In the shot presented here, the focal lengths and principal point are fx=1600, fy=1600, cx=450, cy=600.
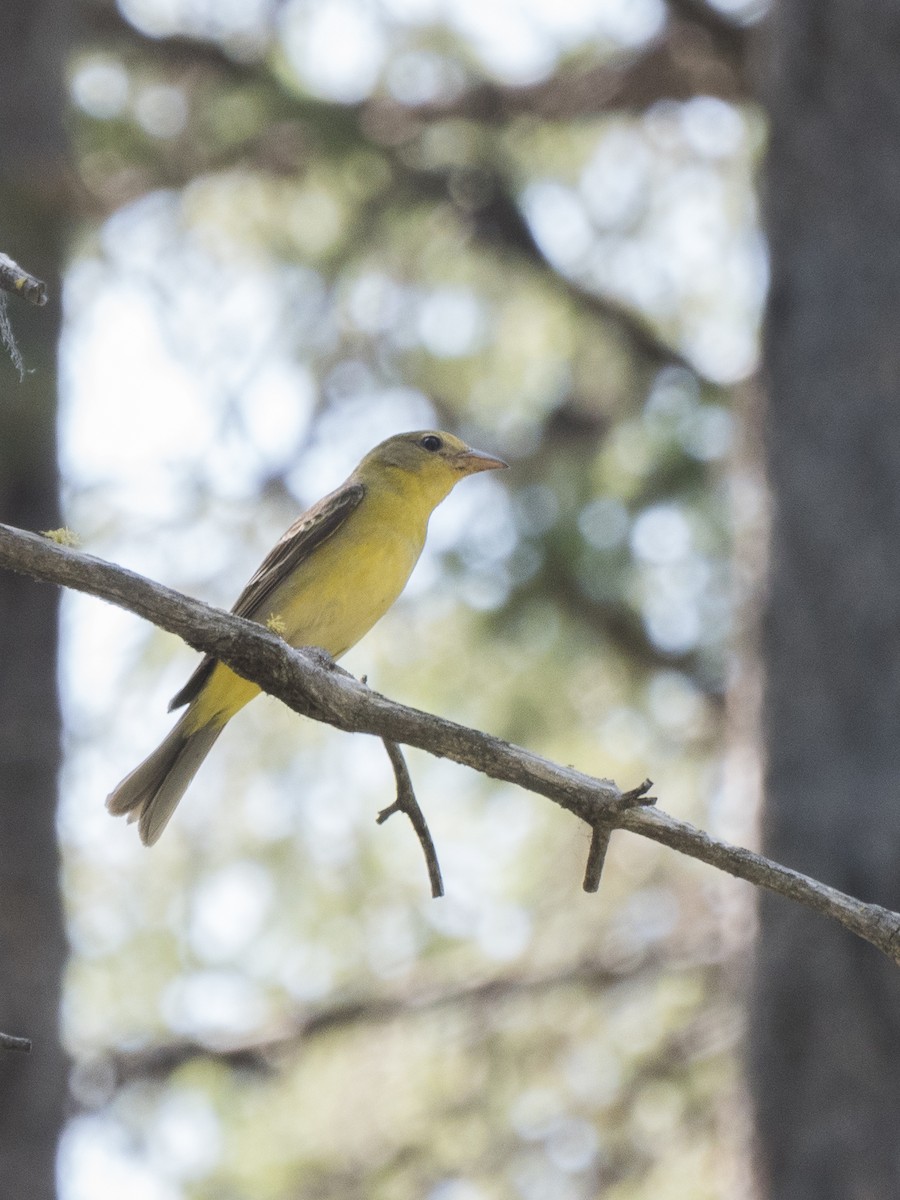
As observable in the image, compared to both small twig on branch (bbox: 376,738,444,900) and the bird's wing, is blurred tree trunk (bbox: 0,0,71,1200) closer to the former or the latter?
the bird's wing

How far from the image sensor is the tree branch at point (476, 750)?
9.65 feet

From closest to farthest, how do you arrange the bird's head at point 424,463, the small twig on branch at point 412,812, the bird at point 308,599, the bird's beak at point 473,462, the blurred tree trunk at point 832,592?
the small twig on branch at point 412,812 → the bird at point 308,599 → the bird's head at point 424,463 → the bird's beak at point 473,462 → the blurred tree trunk at point 832,592

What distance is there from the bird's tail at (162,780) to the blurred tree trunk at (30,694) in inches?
65.5

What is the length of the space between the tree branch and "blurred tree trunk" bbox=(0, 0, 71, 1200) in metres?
3.53

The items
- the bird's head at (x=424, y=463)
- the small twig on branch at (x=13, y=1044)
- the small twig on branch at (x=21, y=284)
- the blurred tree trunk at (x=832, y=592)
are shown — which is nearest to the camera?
the small twig on branch at (x=21, y=284)

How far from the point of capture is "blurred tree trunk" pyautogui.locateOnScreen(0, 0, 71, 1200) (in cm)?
678

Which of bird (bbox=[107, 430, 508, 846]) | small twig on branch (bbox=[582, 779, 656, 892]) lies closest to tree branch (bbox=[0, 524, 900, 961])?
small twig on branch (bbox=[582, 779, 656, 892])

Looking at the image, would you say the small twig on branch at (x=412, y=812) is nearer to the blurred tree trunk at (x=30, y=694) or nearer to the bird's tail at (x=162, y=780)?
the bird's tail at (x=162, y=780)

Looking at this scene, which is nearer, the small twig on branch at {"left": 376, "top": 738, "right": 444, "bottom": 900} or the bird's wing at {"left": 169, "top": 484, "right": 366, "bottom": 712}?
the small twig on branch at {"left": 376, "top": 738, "right": 444, "bottom": 900}

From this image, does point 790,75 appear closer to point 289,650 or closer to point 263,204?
point 263,204

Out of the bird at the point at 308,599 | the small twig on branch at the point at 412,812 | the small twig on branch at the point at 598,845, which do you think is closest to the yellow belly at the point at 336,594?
the bird at the point at 308,599

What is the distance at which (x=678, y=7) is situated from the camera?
354 inches

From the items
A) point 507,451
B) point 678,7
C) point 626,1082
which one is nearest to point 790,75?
point 678,7

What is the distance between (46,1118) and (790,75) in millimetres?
6528
